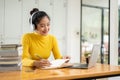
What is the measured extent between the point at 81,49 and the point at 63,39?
2.08ft

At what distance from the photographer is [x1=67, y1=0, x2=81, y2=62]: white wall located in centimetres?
542

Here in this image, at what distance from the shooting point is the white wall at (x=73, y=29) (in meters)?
5.42

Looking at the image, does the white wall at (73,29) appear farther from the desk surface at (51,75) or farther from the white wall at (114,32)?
the desk surface at (51,75)

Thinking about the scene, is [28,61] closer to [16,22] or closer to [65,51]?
[16,22]

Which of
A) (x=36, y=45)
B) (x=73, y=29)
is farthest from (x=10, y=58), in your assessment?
(x=73, y=29)

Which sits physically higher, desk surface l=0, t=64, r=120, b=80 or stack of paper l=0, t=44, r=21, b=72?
stack of paper l=0, t=44, r=21, b=72

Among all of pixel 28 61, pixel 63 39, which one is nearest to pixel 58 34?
pixel 63 39

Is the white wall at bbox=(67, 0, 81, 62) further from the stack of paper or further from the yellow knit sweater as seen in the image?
the stack of paper

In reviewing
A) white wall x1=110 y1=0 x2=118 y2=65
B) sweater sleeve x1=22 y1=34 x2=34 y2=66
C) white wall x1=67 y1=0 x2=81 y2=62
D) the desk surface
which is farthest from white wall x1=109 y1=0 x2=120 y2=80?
the desk surface

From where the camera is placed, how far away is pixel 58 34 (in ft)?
17.4

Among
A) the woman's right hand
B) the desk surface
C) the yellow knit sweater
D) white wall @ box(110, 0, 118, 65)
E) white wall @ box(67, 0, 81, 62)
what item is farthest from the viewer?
white wall @ box(67, 0, 81, 62)

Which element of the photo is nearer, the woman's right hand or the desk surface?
the desk surface

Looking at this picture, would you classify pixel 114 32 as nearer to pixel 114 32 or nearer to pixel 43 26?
pixel 114 32

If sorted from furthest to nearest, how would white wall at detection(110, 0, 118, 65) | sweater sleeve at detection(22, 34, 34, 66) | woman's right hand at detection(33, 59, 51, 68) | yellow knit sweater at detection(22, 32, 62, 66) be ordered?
white wall at detection(110, 0, 118, 65)
yellow knit sweater at detection(22, 32, 62, 66)
sweater sleeve at detection(22, 34, 34, 66)
woman's right hand at detection(33, 59, 51, 68)
